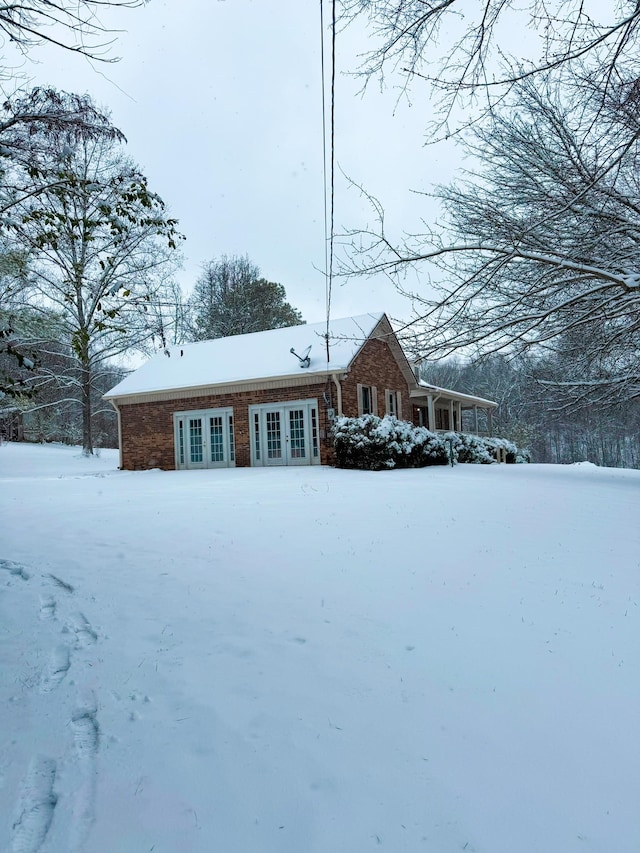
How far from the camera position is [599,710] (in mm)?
2893

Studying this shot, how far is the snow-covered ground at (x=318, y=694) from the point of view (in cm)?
209

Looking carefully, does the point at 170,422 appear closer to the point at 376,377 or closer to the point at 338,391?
the point at 338,391

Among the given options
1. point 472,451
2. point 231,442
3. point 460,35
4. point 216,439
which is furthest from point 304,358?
point 460,35

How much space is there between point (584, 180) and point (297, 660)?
6805 mm

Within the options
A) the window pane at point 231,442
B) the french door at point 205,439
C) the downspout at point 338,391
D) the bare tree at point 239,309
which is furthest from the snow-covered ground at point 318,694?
the bare tree at point 239,309

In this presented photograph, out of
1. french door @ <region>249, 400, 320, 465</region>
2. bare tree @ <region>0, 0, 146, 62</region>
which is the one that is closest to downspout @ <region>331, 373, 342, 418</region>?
french door @ <region>249, 400, 320, 465</region>

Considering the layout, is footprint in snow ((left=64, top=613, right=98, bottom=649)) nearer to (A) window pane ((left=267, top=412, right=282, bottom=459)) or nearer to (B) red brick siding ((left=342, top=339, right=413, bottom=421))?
(B) red brick siding ((left=342, top=339, right=413, bottom=421))

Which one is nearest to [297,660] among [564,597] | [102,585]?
[102,585]

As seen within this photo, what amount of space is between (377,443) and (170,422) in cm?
782

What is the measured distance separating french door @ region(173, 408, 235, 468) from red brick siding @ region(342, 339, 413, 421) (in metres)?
3.94

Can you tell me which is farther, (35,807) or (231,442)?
(231,442)

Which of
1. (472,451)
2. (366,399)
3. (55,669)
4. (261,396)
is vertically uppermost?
(261,396)

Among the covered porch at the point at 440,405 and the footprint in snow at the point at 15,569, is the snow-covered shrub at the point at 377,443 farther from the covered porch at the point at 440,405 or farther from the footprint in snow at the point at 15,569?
the footprint in snow at the point at 15,569

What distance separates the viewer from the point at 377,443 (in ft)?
48.1
